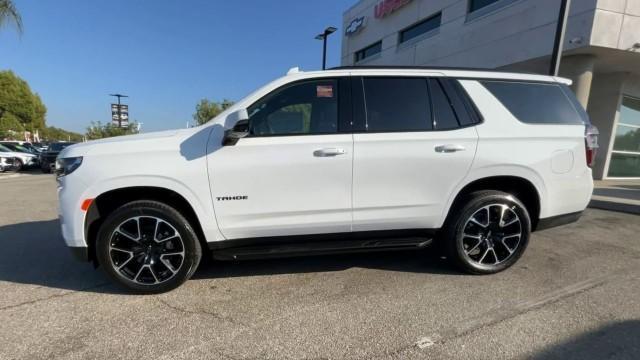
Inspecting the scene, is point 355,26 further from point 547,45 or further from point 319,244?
point 319,244

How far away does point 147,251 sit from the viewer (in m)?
2.87

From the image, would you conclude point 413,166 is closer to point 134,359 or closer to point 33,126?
point 134,359

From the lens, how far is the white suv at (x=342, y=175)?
2.77 metres

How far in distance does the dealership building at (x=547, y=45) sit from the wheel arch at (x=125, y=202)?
1106cm

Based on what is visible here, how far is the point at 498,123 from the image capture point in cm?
317

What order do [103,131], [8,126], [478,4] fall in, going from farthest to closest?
[8,126] < [103,131] < [478,4]

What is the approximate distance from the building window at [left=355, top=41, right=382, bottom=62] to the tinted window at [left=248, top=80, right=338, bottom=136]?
1733 cm

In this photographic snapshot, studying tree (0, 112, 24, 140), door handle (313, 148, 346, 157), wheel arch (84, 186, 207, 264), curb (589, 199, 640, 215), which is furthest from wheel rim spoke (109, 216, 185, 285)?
tree (0, 112, 24, 140)

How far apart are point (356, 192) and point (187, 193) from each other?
147cm

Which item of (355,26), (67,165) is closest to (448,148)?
A: (67,165)

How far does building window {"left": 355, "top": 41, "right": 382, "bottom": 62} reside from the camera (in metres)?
19.0

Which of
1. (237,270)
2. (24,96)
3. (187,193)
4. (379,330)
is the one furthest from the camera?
(24,96)

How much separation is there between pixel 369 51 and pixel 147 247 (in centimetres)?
1990

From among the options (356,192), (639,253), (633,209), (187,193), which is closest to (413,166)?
(356,192)
